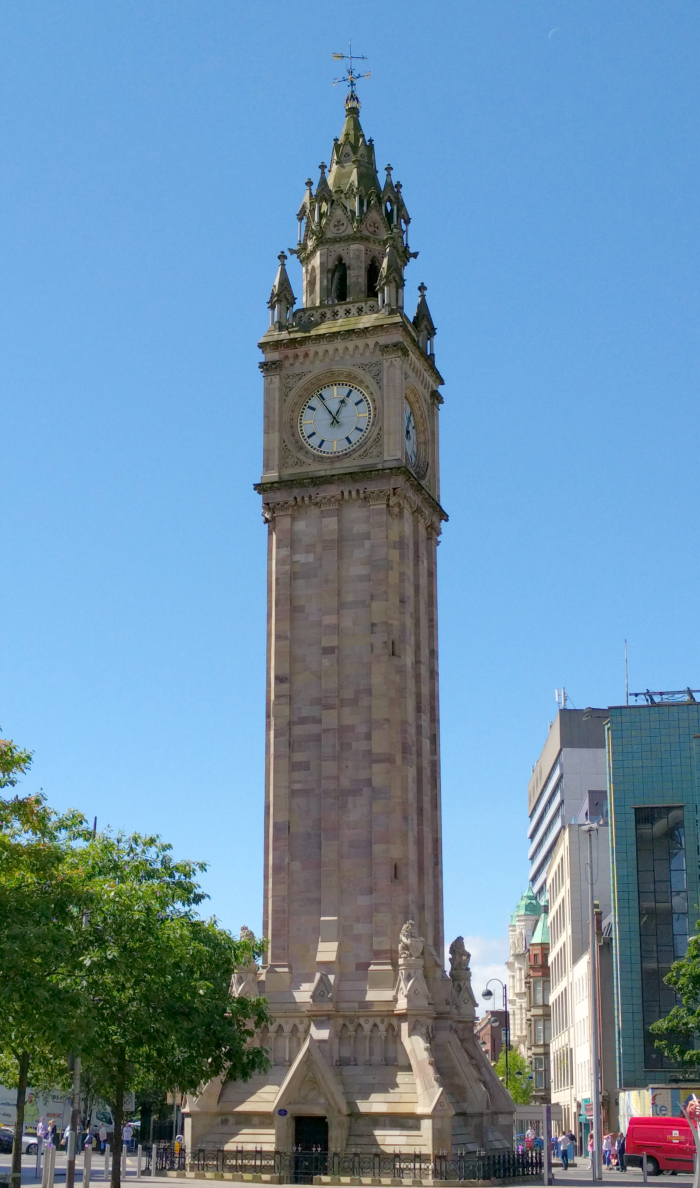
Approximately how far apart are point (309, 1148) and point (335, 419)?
2789 centimetres

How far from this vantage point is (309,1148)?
48219 mm

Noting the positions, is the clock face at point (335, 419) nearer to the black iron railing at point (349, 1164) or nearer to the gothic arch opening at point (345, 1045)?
the gothic arch opening at point (345, 1045)

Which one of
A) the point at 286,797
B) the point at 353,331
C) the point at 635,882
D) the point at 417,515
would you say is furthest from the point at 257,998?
the point at 635,882

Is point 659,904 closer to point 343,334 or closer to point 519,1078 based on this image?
point 343,334

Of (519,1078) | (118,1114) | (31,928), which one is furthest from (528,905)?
(31,928)

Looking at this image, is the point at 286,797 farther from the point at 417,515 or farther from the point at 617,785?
the point at 617,785

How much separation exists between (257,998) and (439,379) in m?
29.4

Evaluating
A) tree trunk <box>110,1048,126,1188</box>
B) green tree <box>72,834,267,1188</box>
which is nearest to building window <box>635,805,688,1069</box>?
green tree <box>72,834,267,1188</box>

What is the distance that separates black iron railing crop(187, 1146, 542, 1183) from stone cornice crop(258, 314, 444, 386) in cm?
3079

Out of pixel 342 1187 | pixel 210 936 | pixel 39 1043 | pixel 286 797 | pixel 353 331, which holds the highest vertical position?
pixel 353 331

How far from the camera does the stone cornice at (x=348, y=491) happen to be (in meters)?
57.0

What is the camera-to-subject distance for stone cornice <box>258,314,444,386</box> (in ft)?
193

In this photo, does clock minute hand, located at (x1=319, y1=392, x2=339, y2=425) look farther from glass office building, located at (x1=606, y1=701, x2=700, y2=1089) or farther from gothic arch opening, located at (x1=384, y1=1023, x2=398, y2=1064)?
glass office building, located at (x1=606, y1=701, x2=700, y2=1089)

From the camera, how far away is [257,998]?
48.9 metres
